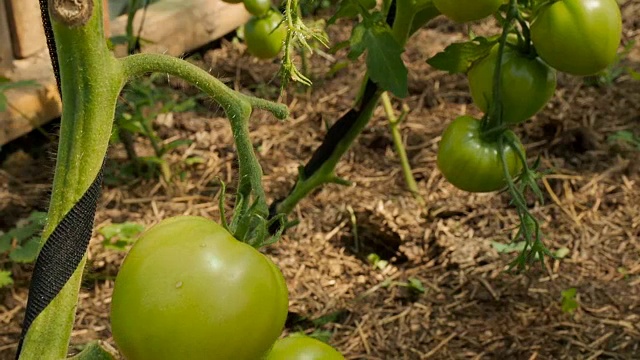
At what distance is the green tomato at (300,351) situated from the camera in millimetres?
814

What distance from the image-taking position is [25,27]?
2725 millimetres

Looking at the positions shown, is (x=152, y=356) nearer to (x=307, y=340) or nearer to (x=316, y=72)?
(x=307, y=340)

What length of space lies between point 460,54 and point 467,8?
25 cm

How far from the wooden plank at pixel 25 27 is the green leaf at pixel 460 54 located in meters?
1.83

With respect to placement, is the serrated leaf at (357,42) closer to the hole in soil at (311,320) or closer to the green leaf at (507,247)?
the hole in soil at (311,320)

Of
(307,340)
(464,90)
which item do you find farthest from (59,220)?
(464,90)

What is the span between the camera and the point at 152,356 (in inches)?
→ 27.0

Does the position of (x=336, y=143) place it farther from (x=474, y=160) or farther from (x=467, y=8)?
(x=467, y=8)

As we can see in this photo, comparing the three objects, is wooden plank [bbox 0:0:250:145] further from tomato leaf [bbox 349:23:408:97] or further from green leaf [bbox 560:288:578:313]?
green leaf [bbox 560:288:578:313]

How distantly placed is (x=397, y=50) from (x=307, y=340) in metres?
0.59

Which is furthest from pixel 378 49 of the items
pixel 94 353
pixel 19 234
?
pixel 19 234

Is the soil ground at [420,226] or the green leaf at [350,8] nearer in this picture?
the green leaf at [350,8]

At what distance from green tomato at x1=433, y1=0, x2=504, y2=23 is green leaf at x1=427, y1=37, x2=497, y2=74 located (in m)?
0.19

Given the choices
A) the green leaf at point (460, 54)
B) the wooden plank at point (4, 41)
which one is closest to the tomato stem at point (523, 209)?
the green leaf at point (460, 54)
